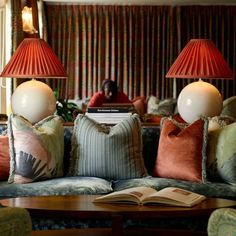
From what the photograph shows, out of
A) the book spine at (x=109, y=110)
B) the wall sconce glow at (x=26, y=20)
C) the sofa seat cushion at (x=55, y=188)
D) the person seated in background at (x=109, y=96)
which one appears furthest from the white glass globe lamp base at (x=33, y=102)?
the wall sconce glow at (x=26, y=20)

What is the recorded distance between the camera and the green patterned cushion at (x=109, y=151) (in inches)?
140

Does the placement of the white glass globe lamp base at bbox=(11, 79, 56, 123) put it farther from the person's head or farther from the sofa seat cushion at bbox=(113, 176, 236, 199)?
the person's head

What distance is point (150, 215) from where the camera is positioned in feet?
7.91

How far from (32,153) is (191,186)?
0.91 m

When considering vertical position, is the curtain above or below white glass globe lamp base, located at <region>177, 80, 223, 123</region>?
above

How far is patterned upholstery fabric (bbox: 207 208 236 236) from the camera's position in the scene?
1439 mm

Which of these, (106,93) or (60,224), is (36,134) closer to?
(60,224)

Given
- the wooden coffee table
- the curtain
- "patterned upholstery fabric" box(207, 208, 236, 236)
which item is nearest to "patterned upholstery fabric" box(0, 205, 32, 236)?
"patterned upholstery fabric" box(207, 208, 236, 236)

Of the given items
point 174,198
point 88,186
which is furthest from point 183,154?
point 174,198

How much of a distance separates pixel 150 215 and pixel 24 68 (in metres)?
2.03

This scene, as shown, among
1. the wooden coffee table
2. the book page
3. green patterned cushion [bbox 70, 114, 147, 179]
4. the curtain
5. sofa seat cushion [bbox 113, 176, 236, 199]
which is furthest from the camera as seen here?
the curtain

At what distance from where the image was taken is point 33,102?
4086 millimetres

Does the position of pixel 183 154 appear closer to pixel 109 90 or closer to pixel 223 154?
pixel 223 154

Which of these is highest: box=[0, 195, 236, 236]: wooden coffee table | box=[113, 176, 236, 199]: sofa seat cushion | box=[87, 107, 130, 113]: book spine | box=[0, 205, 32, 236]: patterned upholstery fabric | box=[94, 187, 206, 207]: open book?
box=[87, 107, 130, 113]: book spine
